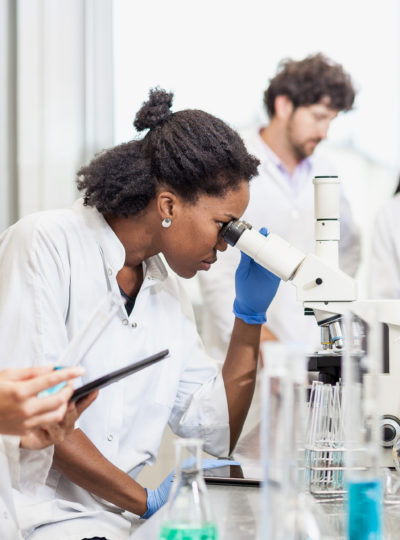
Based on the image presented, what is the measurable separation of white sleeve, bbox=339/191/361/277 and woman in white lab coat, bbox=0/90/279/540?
1.42m

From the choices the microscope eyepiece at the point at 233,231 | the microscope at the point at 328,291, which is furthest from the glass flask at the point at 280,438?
the microscope eyepiece at the point at 233,231

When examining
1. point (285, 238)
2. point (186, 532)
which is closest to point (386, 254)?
point (285, 238)

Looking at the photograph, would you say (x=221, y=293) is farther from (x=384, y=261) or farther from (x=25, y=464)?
(x=25, y=464)

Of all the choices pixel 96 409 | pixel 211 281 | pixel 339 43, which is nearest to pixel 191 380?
pixel 96 409

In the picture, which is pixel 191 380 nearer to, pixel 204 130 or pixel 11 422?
pixel 204 130

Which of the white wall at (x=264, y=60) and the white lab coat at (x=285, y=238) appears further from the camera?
the white wall at (x=264, y=60)

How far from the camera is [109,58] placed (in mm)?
3432

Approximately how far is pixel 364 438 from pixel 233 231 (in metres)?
0.91

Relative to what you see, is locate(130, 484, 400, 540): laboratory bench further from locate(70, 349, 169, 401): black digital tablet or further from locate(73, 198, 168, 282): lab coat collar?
locate(73, 198, 168, 282): lab coat collar

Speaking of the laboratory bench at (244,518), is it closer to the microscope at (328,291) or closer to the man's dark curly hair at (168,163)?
the microscope at (328,291)

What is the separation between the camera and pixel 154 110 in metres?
2.02

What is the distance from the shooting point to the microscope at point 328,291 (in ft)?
5.58

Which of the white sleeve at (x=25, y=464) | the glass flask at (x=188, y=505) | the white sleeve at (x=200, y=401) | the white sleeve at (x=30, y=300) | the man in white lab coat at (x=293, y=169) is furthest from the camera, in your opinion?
the man in white lab coat at (x=293, y=169)

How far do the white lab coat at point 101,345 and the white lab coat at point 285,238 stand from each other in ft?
3.10
